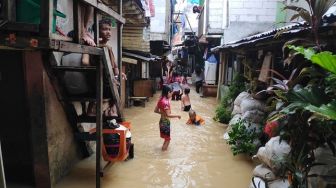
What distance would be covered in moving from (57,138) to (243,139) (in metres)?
3.96

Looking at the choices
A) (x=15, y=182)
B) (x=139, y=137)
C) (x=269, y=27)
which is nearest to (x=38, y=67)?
(x=15, y=182)

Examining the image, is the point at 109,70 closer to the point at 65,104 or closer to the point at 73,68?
the point at 73,68

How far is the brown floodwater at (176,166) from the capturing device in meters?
5.49

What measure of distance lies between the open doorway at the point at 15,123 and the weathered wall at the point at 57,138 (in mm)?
380

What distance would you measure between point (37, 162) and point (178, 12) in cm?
3524

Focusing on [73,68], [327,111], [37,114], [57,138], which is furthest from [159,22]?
[327,111]


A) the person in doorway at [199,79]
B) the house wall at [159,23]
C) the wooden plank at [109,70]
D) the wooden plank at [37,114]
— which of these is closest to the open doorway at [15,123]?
the wooden plank at [37,114]

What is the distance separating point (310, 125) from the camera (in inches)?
137

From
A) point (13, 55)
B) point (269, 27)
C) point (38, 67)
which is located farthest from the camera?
point (269, 27)

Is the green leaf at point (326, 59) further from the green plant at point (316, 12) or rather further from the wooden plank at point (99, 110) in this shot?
the wooden plank at point (99, 110)

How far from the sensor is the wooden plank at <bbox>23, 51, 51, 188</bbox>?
166 inches

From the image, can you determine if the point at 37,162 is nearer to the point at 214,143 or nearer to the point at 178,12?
the point at 214,143

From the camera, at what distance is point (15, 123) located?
15.7 feet

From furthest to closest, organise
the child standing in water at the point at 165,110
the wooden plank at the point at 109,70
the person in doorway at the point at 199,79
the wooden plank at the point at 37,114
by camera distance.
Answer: the person in doorway at the point at 199,79
the child standing in water at the point at 165,110
the wooden plank at the point at 109,70
the wooden plank at the point at 37,114
